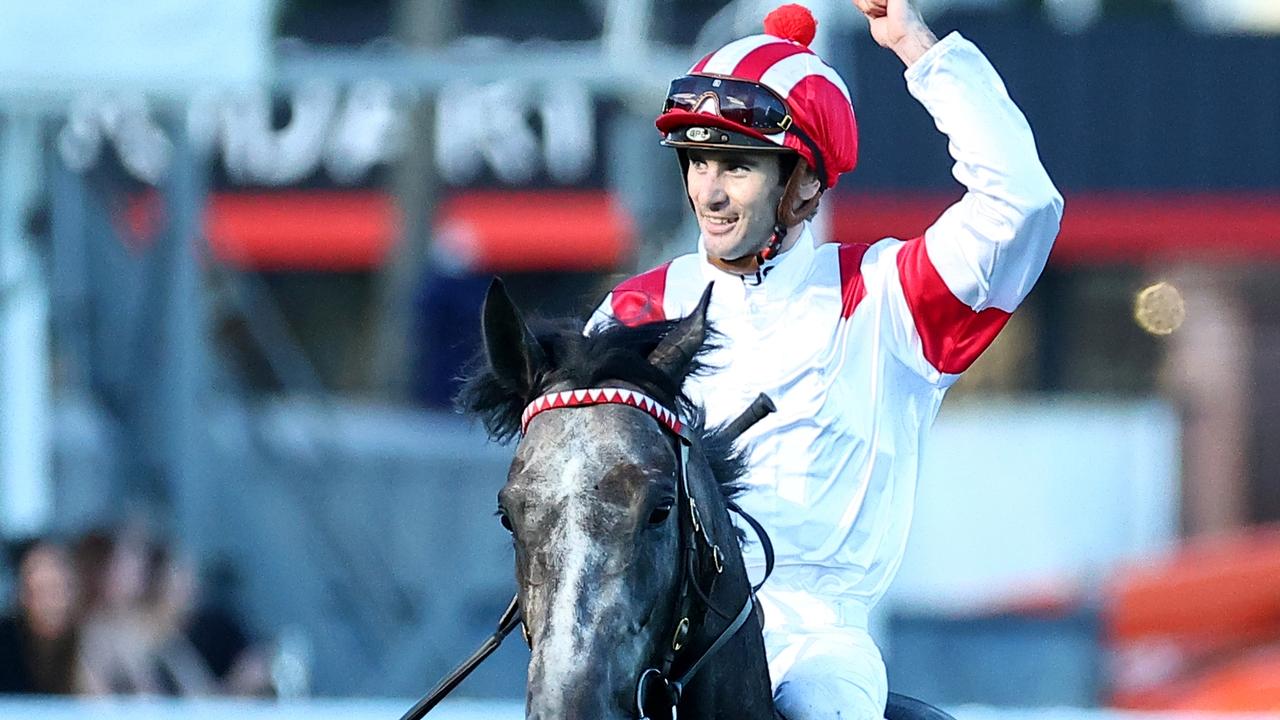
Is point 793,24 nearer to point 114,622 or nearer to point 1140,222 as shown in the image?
point 114,622

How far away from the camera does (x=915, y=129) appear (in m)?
11.5

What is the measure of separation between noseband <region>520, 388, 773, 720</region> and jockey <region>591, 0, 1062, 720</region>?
1.32 feet

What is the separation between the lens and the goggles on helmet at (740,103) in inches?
128

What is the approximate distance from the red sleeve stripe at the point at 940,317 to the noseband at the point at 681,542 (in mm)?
652

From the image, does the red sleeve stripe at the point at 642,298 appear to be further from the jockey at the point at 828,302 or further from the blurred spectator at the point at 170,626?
the blurred spectator at the point at 170,626

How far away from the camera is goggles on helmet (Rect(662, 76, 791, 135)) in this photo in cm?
324

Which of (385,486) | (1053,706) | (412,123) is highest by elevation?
(412,123)

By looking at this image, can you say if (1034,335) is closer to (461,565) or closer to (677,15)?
(677,15)

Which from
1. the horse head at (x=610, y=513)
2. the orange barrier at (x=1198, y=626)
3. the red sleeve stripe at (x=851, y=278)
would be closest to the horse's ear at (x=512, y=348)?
the horse head at (x=610, y=513)

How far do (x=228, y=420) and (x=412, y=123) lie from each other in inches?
198

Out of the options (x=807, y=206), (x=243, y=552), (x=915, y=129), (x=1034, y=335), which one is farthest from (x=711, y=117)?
(x=1034, y=335)

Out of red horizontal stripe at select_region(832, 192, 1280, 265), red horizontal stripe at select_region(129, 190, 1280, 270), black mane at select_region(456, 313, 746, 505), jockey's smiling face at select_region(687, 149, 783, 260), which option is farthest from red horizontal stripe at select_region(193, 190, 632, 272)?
black mane at select_region(456, 313, 746, 505)

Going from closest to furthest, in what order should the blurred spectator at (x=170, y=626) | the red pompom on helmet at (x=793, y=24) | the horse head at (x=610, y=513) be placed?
the horse head at (x=610, y=513), the red pompom on helmet at (x=793, y=24), the blurred spectator at (x=170, y=626)

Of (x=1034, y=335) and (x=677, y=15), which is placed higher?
(x=677, y=15)
